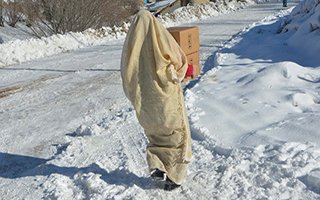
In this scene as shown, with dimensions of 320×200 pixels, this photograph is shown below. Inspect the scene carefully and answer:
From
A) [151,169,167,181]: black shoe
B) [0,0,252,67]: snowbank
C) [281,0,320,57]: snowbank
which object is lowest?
[0,0,252,67]: snowbank

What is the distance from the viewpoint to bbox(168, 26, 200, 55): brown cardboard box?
9.33 meters

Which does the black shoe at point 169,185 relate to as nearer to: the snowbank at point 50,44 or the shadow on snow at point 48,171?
the shadow on snow at point 48,171

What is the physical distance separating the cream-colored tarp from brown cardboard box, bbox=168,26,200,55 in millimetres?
4867

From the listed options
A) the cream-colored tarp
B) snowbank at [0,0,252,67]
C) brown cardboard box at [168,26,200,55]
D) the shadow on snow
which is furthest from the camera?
snowbank at [0,0,252,67]

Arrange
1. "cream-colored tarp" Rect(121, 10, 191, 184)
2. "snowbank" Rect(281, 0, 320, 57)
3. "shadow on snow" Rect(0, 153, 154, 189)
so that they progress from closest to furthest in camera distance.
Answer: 1. "cream-colored tarp" Rect(121, 10, 191, 184)
2. "shadow on snow" Rect(0, 153, 154, 189)
3. "snowbank" Rect(281, 0, 320, 57)

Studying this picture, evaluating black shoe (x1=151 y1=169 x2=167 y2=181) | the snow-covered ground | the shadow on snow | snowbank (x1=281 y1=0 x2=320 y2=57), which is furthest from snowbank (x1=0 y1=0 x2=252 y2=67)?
black shoe (x1=151 y1=169 x2=167 y2=181)

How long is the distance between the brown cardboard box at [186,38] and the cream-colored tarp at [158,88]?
4.87 m

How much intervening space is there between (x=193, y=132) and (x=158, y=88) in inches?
78.1

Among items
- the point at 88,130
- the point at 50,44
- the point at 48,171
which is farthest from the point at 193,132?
the point at 50,44

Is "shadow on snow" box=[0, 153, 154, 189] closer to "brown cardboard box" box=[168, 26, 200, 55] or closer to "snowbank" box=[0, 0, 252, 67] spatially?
"brown cardboard box" box=[168, 26, 200, 55]

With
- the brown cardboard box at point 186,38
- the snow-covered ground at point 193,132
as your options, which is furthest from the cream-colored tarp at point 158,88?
the brown cardboard box at point 186,38

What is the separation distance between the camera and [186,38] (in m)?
9.68

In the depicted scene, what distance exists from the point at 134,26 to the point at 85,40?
42.4ft

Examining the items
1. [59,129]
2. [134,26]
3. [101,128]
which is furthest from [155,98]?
[59,129]
